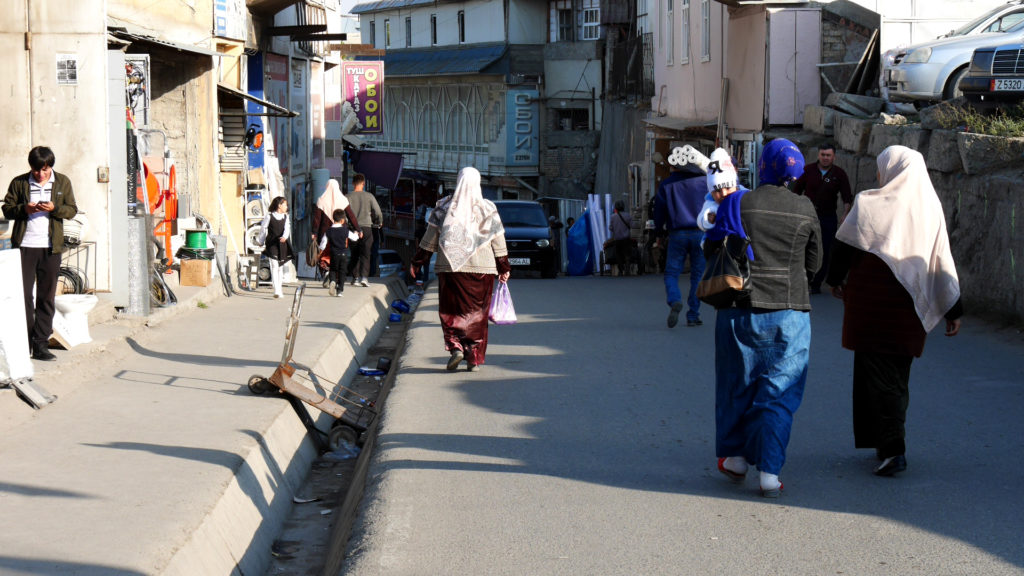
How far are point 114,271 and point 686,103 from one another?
66.1ft

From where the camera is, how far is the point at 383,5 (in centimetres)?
5703

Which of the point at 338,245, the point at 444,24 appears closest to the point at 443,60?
the point at 444,24

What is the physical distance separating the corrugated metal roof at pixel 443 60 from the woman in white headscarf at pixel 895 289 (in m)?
41.6

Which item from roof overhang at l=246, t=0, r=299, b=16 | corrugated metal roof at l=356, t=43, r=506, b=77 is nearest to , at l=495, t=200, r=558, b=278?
roof overhang at l=246, t=0, r=299, b=16

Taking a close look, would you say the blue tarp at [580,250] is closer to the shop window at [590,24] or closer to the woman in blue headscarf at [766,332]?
the shop window at [590,24]

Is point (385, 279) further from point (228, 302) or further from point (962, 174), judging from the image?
point (962, 174)

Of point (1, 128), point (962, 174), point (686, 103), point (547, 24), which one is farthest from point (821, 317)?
point (547, 24)

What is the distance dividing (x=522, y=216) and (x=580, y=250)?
1.99 m

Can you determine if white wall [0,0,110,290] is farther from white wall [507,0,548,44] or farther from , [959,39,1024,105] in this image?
white wall [507,0,548,44]

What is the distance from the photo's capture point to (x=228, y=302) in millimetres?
15711

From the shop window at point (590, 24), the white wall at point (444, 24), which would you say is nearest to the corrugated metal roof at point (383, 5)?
the white wall at point (444, 24)

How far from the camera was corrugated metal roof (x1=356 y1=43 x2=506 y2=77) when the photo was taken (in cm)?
4741

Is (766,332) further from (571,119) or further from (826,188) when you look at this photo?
(571,119)

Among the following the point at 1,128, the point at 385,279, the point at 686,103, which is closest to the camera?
the point at 1,128
